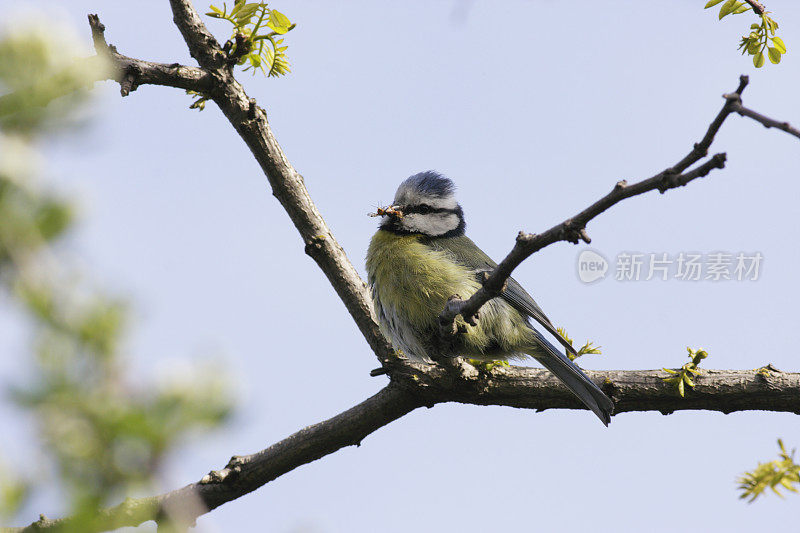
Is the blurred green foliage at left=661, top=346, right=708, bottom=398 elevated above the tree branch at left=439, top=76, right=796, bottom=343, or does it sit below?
below

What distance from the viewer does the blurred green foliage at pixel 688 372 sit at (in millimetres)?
3787

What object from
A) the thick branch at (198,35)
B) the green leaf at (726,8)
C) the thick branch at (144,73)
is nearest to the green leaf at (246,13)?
the thick branch at (198,35)

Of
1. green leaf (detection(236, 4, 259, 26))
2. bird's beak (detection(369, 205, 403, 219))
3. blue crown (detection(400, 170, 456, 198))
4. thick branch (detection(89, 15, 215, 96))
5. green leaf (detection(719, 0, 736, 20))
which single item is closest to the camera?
green leaf (detection(719, 0, 736, 20))

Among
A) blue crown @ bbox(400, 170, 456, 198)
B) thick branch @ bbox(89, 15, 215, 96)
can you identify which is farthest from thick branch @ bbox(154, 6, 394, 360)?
blue crown @ bbox(400, 170, 456, 198)

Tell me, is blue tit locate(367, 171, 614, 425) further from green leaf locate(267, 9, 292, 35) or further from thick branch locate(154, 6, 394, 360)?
green leaf locate(267, 9, 292, 35)

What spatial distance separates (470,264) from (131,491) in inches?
140

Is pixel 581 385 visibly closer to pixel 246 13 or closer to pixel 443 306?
pixel 443 306

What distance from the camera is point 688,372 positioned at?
381cm

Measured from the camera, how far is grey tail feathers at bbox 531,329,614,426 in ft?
12.8

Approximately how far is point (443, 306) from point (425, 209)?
1.13 metres

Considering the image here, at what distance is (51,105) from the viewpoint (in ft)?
5.19

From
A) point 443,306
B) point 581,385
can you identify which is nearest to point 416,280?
point 443,306

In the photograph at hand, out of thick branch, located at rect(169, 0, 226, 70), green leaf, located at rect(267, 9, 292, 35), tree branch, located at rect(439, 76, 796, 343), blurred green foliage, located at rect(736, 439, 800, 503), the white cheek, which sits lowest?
blurred green foliage, located at rect(736, 439, 800, 503)

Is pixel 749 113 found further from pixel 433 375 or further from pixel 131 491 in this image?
pixel 433 375
